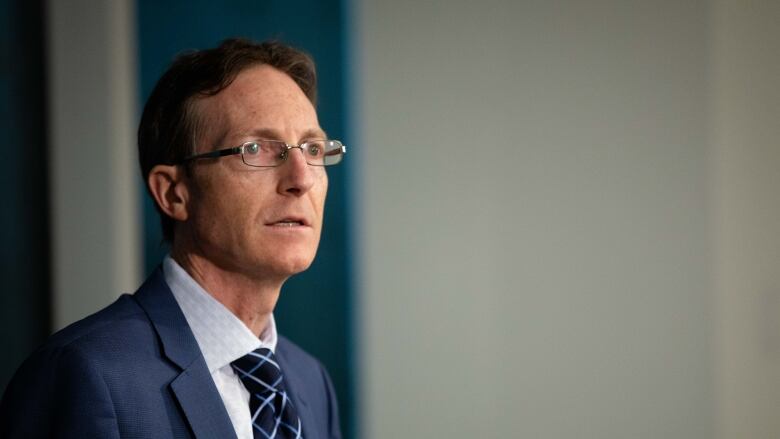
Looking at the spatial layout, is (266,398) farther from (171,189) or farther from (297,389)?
(171,189)

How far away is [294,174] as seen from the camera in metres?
1.37

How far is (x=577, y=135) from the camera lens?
2.59 meters

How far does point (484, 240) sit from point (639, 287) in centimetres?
56

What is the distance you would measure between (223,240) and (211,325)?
15 cm

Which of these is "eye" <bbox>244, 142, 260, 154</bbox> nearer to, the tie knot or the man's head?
the man's head

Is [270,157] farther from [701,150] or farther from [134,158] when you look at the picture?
[701,150]

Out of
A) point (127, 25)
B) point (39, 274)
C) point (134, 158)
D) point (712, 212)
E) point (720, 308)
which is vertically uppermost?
point (127, 25)

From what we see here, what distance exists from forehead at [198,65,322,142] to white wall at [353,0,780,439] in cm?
111

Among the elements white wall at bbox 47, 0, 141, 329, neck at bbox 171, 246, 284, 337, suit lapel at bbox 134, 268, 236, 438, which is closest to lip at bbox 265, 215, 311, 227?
neck at bbox 171, 246, 284, 337

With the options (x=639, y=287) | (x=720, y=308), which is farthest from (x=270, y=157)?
(x=720, y=308)

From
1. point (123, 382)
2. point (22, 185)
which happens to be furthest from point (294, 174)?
point (22, 185)

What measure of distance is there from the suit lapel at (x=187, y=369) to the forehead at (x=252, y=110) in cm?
31

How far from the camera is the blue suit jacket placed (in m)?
1.08

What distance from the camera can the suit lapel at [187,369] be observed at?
3.92 ft
